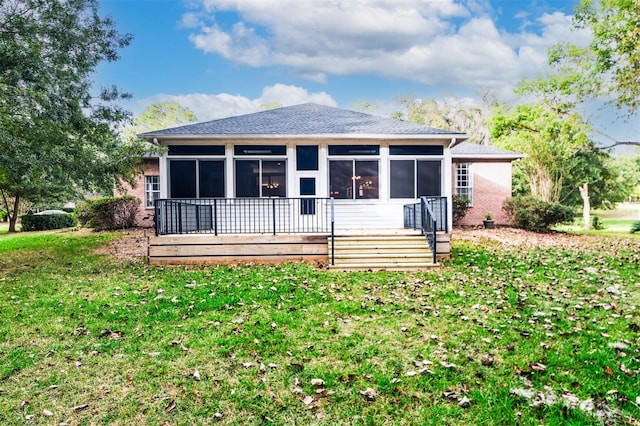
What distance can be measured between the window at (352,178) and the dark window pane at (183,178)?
4284mm

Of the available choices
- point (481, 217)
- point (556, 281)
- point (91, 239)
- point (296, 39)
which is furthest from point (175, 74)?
point (556, 281)

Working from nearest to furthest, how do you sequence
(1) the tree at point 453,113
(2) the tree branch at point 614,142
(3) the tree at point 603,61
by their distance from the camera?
(3) the tree at point 603,61 < (2) the tree branch at point 614,142 < (1) the tree at point 453,113

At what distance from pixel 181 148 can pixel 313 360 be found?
31.3 ft

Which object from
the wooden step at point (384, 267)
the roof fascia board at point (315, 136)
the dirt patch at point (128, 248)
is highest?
the roof fascia board at point (315, 136)

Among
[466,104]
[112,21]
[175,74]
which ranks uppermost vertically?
[175,74]

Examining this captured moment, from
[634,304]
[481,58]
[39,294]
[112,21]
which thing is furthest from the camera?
[481,58]

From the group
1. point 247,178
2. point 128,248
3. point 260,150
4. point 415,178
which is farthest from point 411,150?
point 128,248

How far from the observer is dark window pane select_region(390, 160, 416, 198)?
12.0 metres

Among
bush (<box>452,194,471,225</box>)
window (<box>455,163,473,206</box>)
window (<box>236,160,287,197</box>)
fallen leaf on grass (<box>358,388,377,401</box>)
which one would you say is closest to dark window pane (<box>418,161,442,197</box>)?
window (<box>236,160,287,197</box>)

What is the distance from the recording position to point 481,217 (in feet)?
58.0

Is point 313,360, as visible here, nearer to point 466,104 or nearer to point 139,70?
point 139,70

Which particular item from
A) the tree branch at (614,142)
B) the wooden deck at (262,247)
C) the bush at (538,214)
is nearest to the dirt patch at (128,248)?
the wooden deck at (262,247)

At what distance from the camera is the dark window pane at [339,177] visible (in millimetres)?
12047

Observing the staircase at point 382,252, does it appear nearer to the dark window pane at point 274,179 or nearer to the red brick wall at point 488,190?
the dark window pane at point 274,179
